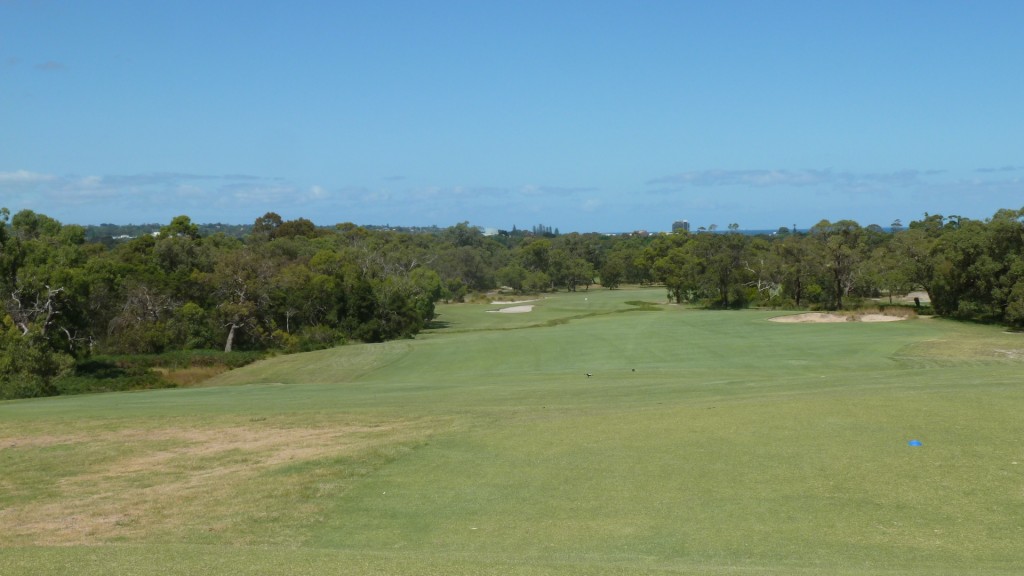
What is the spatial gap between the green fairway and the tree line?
71.5ft

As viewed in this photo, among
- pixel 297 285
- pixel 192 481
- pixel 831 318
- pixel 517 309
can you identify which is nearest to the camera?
pixel 192 481

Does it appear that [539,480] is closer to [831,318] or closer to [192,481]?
[192,481]

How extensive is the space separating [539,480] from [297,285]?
2275 inches

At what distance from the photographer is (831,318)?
213ft

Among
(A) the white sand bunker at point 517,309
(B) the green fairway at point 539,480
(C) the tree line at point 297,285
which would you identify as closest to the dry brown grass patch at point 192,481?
(B) the green fairway at point 539,480

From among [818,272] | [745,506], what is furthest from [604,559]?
[818,272]

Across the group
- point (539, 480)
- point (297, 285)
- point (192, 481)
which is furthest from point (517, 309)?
point (539, 480)

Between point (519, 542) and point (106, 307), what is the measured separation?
6183cm

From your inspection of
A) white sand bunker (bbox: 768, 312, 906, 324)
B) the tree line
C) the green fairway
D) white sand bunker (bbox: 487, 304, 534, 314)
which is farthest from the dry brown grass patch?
white sand bunker (bbox: 487, 304, 534, 314)

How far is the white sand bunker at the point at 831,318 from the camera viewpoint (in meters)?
63.5

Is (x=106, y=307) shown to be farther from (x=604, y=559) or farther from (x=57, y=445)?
(x=604, y=559)

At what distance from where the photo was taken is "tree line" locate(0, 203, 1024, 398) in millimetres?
52906

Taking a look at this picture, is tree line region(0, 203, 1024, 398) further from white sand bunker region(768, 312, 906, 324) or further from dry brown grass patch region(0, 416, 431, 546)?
dry brown grass patch region(0, 416, 431, 546)

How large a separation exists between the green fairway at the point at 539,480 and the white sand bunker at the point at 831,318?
98.4 feet
